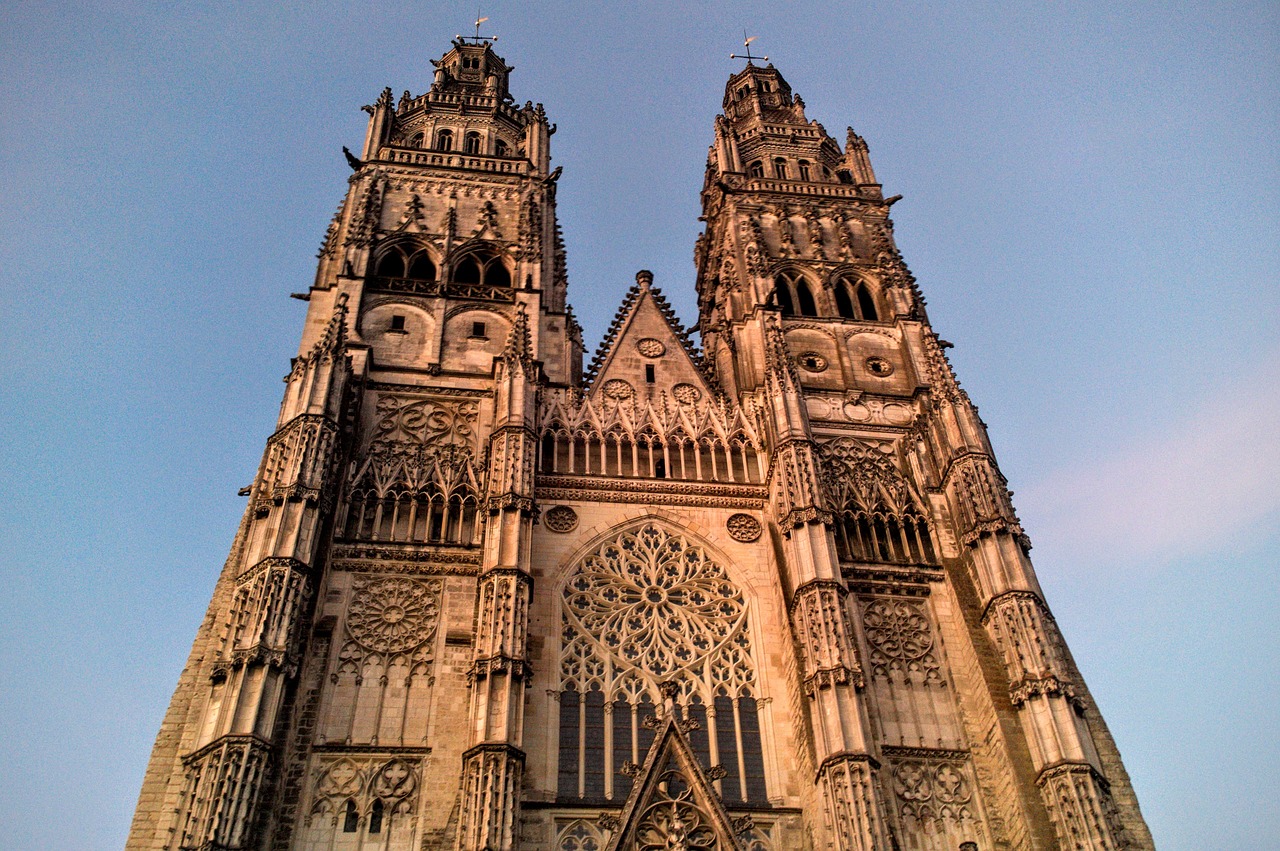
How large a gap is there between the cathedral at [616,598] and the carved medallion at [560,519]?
0.39 feet

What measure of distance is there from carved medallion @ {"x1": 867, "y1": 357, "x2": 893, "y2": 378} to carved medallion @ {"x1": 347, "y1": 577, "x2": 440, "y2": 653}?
42.4ft

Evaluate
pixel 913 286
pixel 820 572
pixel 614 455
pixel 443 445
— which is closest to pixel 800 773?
pixel 820 572

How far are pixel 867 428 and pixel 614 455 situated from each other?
622 centimetres

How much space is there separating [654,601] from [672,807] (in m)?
4.83

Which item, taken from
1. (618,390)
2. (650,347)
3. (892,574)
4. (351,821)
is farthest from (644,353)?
(351,821)

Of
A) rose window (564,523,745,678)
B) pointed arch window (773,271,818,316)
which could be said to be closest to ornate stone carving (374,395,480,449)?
rose window (564,523,745,678)

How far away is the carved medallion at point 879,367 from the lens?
2836cm

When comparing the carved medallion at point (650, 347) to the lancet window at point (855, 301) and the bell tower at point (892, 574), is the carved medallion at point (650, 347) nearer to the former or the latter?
the bell tower at point (892, 574)

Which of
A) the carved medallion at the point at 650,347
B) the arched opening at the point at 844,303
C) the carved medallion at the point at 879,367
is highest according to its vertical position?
the arched opening at the point at 844,303

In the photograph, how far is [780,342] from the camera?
27078 millimetres

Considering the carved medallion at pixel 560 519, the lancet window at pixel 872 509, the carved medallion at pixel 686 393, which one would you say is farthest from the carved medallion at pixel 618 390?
the lancet window at pixel 872 509

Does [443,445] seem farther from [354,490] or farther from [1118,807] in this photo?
[1118,807]

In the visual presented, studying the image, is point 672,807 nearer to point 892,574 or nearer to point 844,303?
point 892,574

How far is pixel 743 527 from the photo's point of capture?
78.7ft
